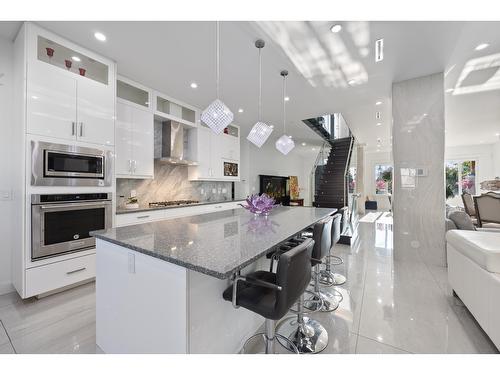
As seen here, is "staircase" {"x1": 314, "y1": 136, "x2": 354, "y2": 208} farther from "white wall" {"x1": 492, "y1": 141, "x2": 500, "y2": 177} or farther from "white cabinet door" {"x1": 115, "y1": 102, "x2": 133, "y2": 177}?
"white cabinet door" {"x1": 115, "y1": 102, "x2": 133, "y2": 177}

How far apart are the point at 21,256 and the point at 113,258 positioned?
5.07 feet

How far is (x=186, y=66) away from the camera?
2889 mm

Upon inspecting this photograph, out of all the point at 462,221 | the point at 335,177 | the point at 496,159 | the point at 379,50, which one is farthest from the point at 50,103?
the point at 496,159

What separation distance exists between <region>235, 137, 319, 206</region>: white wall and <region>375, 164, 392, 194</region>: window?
A: 3.27m

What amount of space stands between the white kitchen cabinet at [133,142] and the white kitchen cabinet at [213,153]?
3.64ft

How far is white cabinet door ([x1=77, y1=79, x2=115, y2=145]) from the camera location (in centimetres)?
249

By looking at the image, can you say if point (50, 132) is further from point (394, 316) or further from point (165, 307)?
point (394, 316)

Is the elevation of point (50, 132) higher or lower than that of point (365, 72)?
lower

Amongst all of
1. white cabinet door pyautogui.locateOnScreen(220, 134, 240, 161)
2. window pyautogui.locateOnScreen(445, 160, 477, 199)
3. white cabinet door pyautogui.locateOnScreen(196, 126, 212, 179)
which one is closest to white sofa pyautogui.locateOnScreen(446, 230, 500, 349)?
white cabinet door pyautogui.locateOnScreen(196, 126, 212, 179)

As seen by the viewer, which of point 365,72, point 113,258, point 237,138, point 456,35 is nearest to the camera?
point 113,258

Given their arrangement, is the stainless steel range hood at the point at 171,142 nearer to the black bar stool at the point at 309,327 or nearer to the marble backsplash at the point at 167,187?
the marble backsplash at the point at 167,187

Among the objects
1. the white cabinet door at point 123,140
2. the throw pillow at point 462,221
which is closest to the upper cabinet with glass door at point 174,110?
the white cabinet door at point 123,140

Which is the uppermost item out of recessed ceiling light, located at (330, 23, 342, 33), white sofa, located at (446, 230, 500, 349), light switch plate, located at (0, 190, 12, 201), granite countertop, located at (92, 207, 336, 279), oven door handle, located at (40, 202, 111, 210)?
recessed ceiling light, located at (330, 23, 342, 33)

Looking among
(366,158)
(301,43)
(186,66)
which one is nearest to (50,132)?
(186,66)
